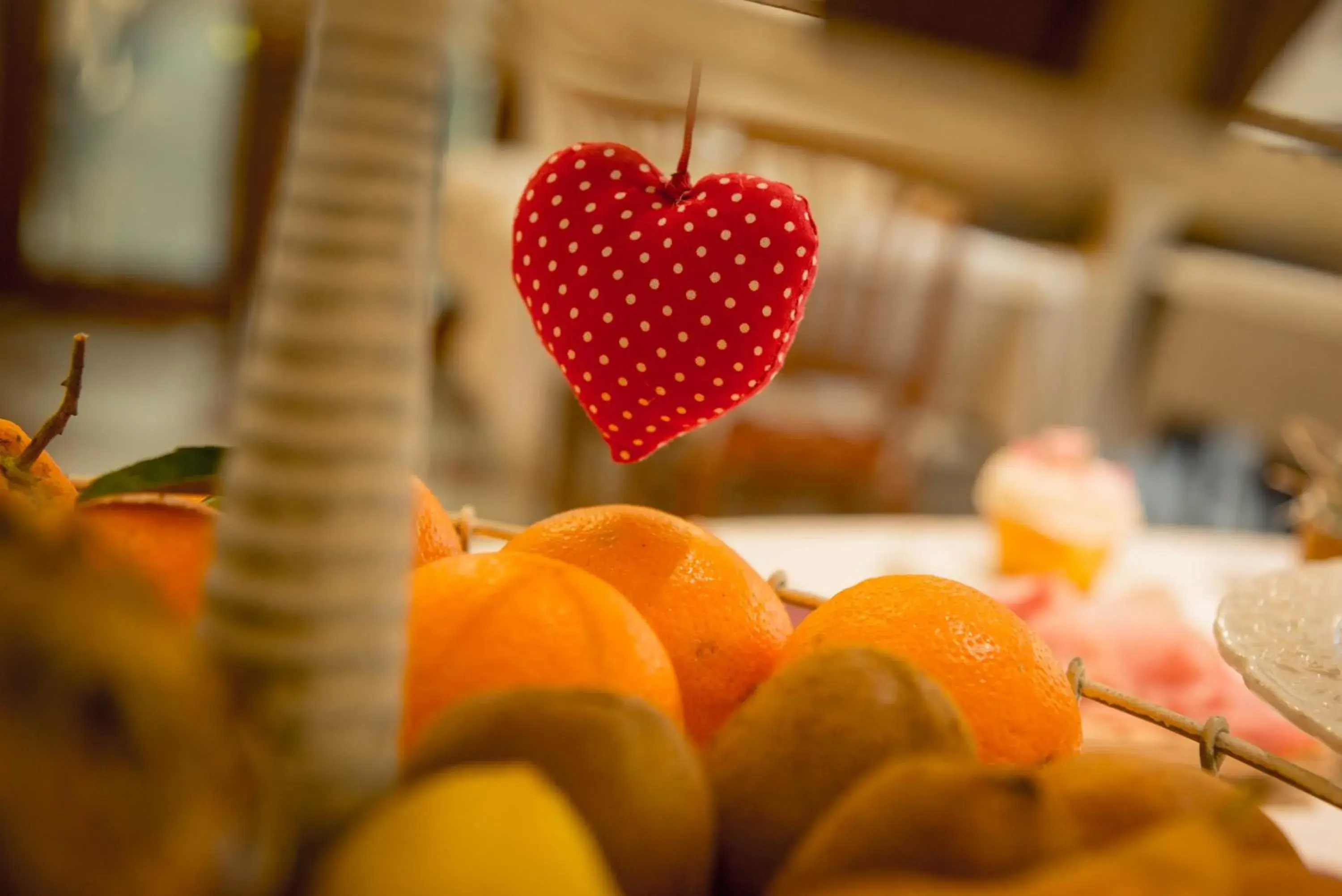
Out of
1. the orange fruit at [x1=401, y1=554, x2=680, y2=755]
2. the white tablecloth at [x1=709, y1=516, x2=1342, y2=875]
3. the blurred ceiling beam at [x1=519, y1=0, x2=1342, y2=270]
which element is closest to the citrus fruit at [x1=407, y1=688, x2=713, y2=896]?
the orange fruit at [x1=401, y1=554, x2=680, y2=755]

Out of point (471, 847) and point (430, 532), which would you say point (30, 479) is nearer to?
point (430, 532)

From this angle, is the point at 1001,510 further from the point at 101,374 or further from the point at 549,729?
the point at 101,374

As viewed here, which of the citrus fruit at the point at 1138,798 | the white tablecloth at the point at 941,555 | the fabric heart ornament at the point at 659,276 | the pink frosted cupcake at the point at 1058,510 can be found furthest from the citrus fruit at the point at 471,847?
the pink frosted cupcake at the point at 1058,510

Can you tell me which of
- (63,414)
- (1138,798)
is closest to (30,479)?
(63,414)

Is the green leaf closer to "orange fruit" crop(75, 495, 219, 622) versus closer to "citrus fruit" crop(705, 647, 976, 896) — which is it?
"orange fruit" crop(75, 495, 219, 622)

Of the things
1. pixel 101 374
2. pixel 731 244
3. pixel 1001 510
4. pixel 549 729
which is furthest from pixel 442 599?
pixel 101 374
